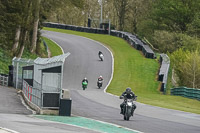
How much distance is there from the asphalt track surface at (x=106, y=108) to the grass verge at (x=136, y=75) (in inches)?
54.5

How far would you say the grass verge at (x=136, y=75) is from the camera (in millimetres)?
35894

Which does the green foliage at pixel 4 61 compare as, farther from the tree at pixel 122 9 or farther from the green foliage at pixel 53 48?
the tree at pixel 122 9

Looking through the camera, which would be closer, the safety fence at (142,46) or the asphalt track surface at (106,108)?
the asphalt track surface at (106,108)

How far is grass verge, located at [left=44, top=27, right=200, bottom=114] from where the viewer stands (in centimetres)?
3589

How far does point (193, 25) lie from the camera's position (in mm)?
79812

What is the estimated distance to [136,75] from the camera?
51.3 meters

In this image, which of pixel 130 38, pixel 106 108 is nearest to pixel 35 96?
pixel 106 108

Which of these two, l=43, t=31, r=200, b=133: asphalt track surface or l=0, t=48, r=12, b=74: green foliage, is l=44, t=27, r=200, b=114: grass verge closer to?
l=43, t=31, r=200, b=133: asphalt track surface

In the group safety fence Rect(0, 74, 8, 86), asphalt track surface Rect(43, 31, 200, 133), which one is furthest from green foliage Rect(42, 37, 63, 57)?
safety fence Rect(0, 74, 8, 86)

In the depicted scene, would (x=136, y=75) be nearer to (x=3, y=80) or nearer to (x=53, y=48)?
(x=53, y=48)

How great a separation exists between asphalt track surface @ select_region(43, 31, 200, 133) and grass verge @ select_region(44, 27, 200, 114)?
1383mm

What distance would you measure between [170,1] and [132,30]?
59.0ft

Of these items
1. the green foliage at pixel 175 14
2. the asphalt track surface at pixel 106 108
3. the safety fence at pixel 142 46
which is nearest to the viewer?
the asphalt track surface at pixel 106 108

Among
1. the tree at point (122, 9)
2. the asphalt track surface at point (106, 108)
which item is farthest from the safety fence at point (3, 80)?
the tree at point (122, 9)
